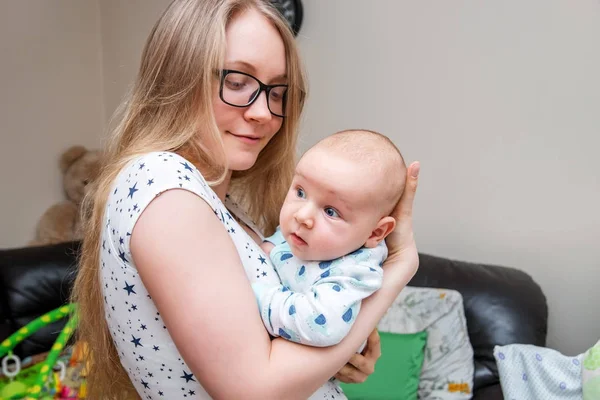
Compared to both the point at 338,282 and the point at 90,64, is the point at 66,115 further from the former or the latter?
the point at 338,282

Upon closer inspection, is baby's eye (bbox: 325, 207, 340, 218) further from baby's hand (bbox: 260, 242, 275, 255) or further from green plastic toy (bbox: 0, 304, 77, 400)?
green plastic toy (bbox: 0, 304, 77, 400)

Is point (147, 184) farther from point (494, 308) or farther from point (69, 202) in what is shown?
point (69, 202)

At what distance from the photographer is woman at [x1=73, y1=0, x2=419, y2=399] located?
85cm

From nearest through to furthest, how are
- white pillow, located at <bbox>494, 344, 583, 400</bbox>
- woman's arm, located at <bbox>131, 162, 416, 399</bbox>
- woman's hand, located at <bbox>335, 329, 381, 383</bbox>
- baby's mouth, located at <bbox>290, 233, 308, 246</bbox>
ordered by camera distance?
1. woman's arm, located at <bbox>131, 162, 416, 399</bbox>
2. baby's mouth, located at <bbox>290, 233, 308, 246</bbox>
3. woman's hand, located at <bbox>335, 329, 381, 383</bbox>
4. white pillow, located at <bbox>494, 344, 583, 400</bbox>

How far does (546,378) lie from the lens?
2.10 metres

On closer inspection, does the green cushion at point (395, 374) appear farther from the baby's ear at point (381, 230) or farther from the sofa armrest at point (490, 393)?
the baby's ear at point (381, 230)

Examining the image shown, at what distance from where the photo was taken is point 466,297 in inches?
97.0

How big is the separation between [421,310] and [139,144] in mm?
1686

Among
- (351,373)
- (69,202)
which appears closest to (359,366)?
(351,373)

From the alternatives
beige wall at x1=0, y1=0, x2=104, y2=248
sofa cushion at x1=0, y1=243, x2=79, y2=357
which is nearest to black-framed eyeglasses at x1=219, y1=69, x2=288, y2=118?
sofa cushion at x1=0, y1=243, x2=79, y2=357

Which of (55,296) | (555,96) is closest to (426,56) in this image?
(555,96)

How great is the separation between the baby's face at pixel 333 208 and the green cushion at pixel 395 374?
140 cm

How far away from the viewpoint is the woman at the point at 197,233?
85cm

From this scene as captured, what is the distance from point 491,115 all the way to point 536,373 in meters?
1.13
